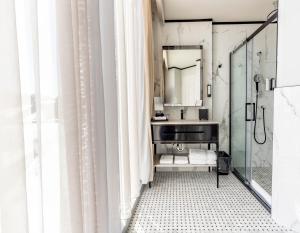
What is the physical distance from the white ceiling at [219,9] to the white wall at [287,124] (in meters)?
1.05

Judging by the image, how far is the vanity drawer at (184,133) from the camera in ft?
9.61

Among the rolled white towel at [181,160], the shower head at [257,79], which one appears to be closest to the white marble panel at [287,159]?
the shower head at [257,79]

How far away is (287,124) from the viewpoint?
1954mm

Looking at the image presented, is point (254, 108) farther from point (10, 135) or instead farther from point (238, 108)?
point (10, 135)

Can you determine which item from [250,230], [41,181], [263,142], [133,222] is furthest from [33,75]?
[263,142]

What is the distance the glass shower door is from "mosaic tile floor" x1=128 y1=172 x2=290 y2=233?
1.20ft

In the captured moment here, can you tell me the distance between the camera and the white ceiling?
293 centimetres

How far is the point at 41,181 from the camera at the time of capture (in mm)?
635

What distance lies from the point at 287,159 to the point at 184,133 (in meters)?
1.25

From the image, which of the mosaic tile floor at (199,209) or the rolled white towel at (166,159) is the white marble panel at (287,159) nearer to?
the mosaic tile floor at (199,209)

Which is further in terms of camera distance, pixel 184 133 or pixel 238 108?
pixel 238 108

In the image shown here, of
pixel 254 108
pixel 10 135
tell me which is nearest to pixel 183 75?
pixel 254 108

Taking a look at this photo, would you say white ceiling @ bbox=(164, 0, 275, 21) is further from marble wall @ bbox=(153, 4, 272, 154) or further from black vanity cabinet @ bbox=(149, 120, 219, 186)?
black vanity cabinet @ bbox=(149, 120, 219, 186)

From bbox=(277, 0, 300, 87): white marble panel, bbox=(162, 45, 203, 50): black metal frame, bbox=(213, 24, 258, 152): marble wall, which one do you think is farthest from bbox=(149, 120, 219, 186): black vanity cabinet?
Result: bbox=(162, 45, 203, 50): black metal frame
